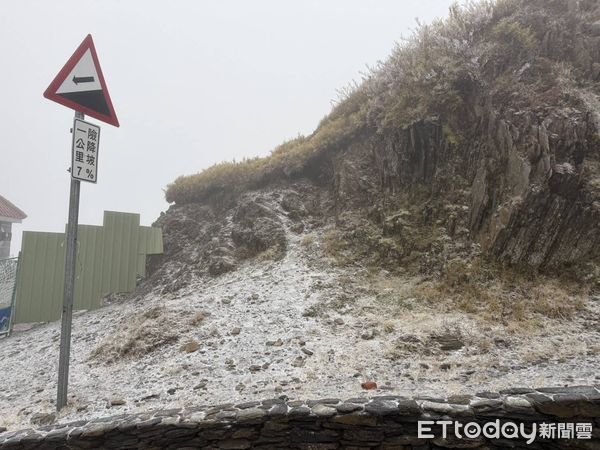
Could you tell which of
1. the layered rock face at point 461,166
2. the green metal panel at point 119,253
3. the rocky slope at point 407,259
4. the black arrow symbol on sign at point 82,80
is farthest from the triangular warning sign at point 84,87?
the green metal panel at point 119,253

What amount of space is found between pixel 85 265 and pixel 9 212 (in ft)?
58.7

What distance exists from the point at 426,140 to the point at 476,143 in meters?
0.98

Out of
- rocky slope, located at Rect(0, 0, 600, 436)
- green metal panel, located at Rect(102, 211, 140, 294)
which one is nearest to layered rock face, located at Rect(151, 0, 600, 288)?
rocky slope, located at Rect(0, 0, 600, 436)

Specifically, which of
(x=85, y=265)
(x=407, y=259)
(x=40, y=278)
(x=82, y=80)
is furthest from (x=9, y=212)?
(x=407, y=259)

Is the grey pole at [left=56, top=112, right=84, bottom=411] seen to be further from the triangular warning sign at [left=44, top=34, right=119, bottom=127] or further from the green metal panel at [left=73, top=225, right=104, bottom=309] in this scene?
the green metal panel at [left=73, top=225, right=104, bottom=309]

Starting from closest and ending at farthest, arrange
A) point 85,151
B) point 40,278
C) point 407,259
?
point 85,151, point 407,259, point 40,278

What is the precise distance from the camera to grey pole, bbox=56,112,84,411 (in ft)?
13.9

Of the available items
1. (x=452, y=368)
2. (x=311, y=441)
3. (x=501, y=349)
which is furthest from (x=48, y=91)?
(x=501, y=349)

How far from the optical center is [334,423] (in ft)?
11.5

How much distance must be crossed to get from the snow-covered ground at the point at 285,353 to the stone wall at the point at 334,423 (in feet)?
1.68

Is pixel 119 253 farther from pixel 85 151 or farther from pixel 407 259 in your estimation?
pixel 407 259

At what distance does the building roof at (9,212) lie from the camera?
2123cm

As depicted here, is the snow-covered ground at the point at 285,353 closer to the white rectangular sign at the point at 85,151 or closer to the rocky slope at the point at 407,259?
the rocky slope at the point at 407,259

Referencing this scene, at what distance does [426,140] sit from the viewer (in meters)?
7.76
